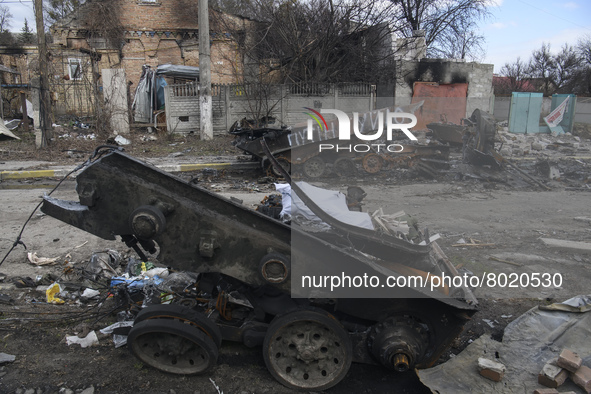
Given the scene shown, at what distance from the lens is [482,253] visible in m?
5.42

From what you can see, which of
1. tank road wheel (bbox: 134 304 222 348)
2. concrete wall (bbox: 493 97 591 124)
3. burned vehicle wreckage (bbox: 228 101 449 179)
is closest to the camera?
tank road wheel (bbox: 134 304 222 348)

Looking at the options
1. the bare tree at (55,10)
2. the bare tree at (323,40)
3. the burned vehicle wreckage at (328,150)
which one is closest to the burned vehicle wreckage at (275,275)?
the burned vehicle wreckage at (328,150)

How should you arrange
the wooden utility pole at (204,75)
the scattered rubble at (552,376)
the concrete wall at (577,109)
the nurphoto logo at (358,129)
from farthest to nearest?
the concrete wall at (577,109) → the wooden utility pole at (204,75) → the nurphoto logo at (358,129) → the scattered rubble at (552,376)

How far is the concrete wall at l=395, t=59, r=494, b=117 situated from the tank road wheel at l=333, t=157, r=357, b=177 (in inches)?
390

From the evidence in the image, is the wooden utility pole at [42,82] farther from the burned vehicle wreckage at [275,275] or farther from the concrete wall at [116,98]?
the burned vehicle wreckage at [275,275]

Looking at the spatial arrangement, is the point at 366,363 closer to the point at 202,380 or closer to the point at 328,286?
Result: the point at 328,286

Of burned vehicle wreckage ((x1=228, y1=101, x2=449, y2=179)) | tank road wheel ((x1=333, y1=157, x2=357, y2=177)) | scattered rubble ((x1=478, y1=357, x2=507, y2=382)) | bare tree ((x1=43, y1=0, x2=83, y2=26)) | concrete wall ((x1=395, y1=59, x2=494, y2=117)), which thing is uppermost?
bare tree ((x1=43, y1=0, x2=83, y2=26))

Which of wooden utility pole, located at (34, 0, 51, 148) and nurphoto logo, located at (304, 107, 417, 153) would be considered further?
wooden utility pole, located at (34, 0, 51, 148)

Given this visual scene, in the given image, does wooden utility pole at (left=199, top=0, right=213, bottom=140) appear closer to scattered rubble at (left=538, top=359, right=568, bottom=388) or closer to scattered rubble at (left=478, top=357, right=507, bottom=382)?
scattered rubble at (left=478, top=357, right=507, bottom=382)

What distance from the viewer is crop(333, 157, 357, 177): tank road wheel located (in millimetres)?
10547

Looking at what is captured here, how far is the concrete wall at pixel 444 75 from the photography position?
760 inches

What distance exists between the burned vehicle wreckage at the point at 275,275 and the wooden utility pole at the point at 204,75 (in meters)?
12.6

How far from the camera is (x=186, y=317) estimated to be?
2729 mm

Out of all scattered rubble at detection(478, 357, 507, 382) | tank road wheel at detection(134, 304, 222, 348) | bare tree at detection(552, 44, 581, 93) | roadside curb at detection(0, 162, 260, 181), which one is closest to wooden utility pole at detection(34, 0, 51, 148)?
roadside curb at detection(0, 162, 260, 181)
